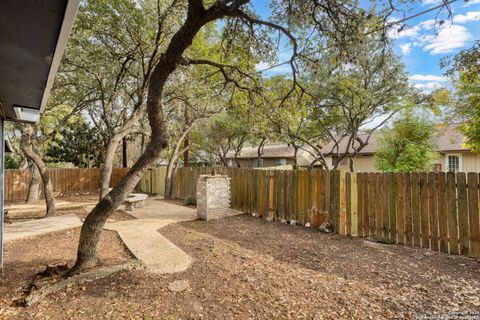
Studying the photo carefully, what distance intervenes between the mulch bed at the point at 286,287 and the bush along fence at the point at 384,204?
34 centimetres

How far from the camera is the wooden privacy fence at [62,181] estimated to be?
12367 millimetres

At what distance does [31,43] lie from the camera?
6.24 ft

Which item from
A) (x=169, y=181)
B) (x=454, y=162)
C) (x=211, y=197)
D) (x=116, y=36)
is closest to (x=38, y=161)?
(x=116, y=36)

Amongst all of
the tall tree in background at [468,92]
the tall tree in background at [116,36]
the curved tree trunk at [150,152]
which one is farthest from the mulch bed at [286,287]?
the tall tree in background at [116,36]

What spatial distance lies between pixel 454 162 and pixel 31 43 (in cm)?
2263

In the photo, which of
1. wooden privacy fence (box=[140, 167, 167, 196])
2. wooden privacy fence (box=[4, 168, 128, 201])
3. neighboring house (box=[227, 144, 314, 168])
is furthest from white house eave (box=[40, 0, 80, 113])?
neighboring house (box=[227, 144, 314, 168])

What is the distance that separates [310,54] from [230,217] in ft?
15.6

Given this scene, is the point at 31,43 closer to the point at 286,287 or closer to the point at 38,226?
the point at 286,287

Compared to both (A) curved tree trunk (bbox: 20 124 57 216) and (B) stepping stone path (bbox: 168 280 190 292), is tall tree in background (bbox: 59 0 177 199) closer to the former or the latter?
Result: (A) curved tree trunk (bbox: 20 124 57 216)

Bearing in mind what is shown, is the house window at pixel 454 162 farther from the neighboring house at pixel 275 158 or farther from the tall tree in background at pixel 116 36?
the tall tree in background at pixel 116 36

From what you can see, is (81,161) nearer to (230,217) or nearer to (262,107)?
(230,217)

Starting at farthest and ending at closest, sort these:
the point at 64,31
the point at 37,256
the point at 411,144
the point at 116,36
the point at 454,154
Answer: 1. the point at 454,154
2. the point at 411,144
3. the point at 116,36
4. the point at 37,256
5. the point at 64,31

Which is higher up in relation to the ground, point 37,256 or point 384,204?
point 384,204

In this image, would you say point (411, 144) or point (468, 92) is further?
point (411, 144)
